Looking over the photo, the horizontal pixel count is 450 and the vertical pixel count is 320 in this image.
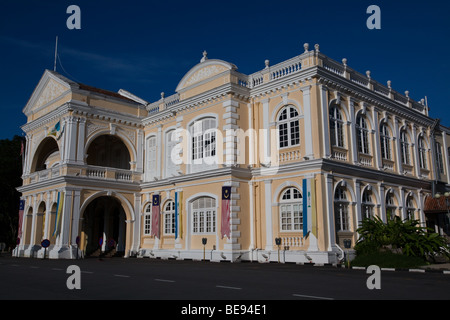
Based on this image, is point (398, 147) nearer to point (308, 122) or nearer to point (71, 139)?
point (308, 122)

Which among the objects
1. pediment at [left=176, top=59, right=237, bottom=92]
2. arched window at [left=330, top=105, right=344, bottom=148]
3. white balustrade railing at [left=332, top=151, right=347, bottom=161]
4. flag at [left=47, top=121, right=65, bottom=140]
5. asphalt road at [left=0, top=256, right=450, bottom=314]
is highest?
pediment at [left=176, top=59, right=237, bottom=92]

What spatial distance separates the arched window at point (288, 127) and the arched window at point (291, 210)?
7.30 ft

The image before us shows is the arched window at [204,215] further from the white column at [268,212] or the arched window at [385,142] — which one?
the arched window at [385,142]

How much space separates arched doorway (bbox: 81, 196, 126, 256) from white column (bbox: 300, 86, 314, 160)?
13.7 m

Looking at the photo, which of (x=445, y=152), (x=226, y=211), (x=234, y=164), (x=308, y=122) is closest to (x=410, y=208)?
(x=445, y=152)

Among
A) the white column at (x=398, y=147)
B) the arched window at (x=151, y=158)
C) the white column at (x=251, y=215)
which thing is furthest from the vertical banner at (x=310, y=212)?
the arched window at (x=151, y=158)

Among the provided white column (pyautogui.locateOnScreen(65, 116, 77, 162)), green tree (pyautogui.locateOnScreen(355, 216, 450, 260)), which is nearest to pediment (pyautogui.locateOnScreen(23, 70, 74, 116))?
white column (pyautogui.locateOnScreen(65, 116, 77, 162))

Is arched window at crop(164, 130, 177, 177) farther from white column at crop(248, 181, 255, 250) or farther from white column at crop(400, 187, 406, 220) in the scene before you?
white column at crop(400, 187, 406, 220)

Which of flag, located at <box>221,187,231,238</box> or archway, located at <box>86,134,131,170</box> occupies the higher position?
archway, located at <box>86,134,131,170</box>

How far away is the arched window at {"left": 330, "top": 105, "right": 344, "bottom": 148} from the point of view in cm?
1981

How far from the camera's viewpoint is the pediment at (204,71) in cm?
2213

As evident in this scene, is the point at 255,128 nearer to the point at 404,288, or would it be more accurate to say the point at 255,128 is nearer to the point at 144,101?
the point at 144,101
